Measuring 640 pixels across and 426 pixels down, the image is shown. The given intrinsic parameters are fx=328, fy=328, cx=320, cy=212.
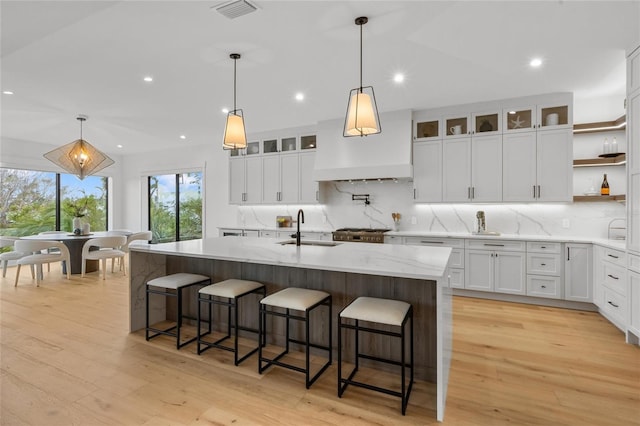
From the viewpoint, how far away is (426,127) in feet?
15.9

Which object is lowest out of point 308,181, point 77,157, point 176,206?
point 176,206

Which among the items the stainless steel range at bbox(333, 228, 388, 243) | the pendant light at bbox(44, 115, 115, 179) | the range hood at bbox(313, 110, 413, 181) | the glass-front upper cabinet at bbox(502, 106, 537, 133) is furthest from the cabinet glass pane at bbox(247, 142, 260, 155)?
the glass-front upper cabinet at bbox(502, 106, 537, 133)

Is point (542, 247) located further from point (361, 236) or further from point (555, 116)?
point (361, 236)

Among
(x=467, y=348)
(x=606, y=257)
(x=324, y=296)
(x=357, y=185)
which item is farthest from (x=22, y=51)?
(x=606, y=257)

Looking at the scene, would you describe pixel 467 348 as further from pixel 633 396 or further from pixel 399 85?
pixel 399 85

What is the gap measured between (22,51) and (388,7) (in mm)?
3320

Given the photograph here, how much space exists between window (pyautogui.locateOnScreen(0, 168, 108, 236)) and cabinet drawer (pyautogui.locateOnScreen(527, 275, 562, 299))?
25.6 feet

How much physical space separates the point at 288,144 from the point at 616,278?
4826 millimetres

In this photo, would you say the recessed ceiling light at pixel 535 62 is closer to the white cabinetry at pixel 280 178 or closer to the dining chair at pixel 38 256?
the white cabinetry at pixel 280 178

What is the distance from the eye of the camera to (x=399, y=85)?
3.87 meters

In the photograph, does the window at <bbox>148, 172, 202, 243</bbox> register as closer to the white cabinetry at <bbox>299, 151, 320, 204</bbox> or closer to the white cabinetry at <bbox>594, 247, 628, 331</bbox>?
the white cabinetry at <bbox>299, 151, 320, 204</bbox>

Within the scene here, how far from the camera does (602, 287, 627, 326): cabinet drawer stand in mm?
3056

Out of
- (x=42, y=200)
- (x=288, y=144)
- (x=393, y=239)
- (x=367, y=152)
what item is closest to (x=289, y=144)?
(x=288, y=144)

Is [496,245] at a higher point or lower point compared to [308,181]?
lower
